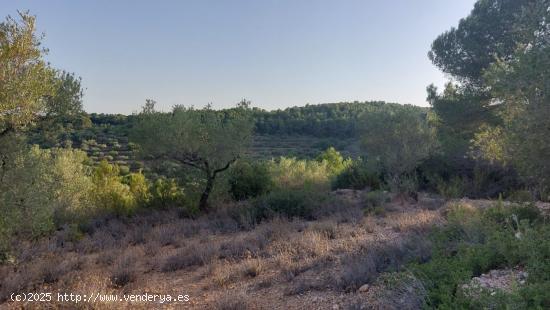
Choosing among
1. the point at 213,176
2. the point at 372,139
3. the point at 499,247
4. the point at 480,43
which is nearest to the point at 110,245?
the point at 213,176

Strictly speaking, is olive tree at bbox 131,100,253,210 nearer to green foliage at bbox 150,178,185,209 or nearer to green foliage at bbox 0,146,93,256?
green foliage at bbox 150,178,185,209

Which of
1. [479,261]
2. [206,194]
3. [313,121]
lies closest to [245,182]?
[206,194]

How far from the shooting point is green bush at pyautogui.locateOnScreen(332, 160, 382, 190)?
19750 mm

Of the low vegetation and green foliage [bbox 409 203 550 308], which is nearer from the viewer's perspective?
green foliage [bbox 409 203 550 308]

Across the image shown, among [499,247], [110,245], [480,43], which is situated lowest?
[110,245]

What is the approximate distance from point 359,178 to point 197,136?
925cm

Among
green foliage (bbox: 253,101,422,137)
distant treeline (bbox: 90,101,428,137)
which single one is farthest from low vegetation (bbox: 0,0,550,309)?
green foliage (bbox: 253,101,422,137)

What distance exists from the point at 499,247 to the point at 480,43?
15.8m

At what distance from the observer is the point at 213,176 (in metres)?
15.2

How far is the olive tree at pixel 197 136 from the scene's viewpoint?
14047mm

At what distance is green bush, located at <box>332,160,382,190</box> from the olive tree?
23.9ft

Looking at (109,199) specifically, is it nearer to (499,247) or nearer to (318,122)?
(499,247)

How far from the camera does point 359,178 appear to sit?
805 inches

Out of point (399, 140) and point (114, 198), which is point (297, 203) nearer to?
point (399, 140)
